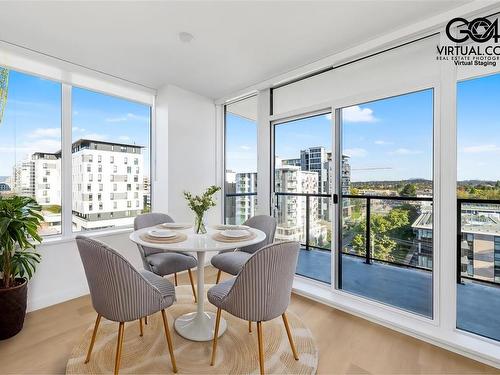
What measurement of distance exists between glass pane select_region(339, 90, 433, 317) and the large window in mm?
1426

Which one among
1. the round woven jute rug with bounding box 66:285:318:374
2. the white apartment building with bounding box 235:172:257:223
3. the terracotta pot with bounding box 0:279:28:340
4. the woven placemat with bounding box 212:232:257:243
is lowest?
the round woven jute rug with bounding box 66:285:318:374

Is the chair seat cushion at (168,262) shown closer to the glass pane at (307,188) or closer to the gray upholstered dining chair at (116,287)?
the gray upholstered dining chair at (116,287)

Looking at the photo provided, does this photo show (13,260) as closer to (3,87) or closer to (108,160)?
(108,160)

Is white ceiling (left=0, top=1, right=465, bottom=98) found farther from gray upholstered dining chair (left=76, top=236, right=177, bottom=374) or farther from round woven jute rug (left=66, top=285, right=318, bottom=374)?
round woven jute rug (left=66, top=285, right=318, bottom=374)

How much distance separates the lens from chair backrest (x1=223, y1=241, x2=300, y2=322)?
1.52 meters

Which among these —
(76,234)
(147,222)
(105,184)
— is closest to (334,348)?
(147,222)

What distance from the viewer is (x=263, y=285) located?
5.08 feet

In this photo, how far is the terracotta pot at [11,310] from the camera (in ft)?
6.72

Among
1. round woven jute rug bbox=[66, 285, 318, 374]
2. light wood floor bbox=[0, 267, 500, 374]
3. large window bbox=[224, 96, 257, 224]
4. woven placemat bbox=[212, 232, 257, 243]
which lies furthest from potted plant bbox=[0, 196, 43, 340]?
large window bbox=[224, 96, 257, 224]

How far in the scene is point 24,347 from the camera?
196 cm

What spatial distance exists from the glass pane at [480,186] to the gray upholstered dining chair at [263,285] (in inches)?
62.5

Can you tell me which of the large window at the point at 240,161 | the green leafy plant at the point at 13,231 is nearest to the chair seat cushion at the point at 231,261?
the large window at the point at 240,161

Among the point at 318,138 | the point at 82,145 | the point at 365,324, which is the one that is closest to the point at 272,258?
the point at 365,324

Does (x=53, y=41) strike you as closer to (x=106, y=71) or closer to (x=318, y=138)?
(x=106, y=71)
